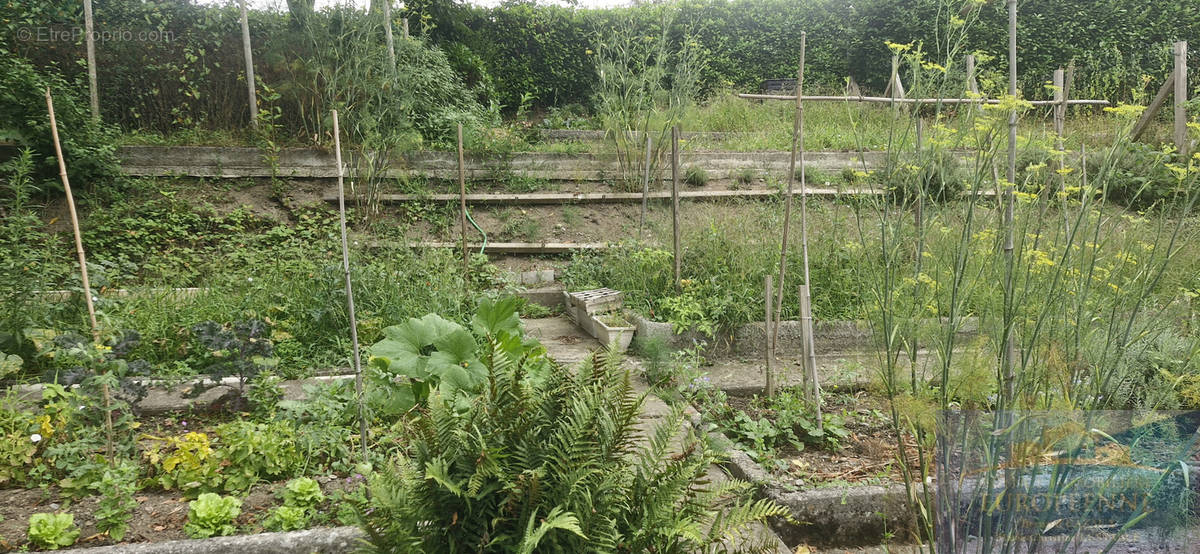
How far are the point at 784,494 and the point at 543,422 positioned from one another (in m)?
1.38

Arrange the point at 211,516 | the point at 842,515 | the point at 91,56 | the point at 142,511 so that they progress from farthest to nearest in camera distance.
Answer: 1. the point at 91,56
2. the point at 842,515
3. the point at 142,511
4. the point at 211,516

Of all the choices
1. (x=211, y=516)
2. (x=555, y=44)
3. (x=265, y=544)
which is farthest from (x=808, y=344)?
(x=555, y=44)

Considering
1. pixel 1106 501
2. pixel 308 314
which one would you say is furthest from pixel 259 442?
pixel 1106 501

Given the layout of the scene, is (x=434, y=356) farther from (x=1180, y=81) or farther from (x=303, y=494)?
(x=1180, y=81)

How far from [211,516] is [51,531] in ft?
1.57

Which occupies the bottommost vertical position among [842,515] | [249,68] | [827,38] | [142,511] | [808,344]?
[842,515]

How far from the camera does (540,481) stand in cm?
157

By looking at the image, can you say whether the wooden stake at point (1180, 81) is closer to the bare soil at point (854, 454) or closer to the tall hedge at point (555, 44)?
the tall hedge at point (555, 44)

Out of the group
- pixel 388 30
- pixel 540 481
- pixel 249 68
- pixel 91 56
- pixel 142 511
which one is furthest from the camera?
pixel 388 30

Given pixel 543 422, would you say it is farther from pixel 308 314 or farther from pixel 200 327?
pixel 308 314

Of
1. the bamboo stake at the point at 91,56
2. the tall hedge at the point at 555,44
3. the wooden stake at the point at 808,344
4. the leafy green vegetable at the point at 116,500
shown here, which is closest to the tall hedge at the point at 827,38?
the tall hedge at the point at 555,44

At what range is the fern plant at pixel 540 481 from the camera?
1556mm

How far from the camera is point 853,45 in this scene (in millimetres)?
11992

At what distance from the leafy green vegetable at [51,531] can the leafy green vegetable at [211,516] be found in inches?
13.9
